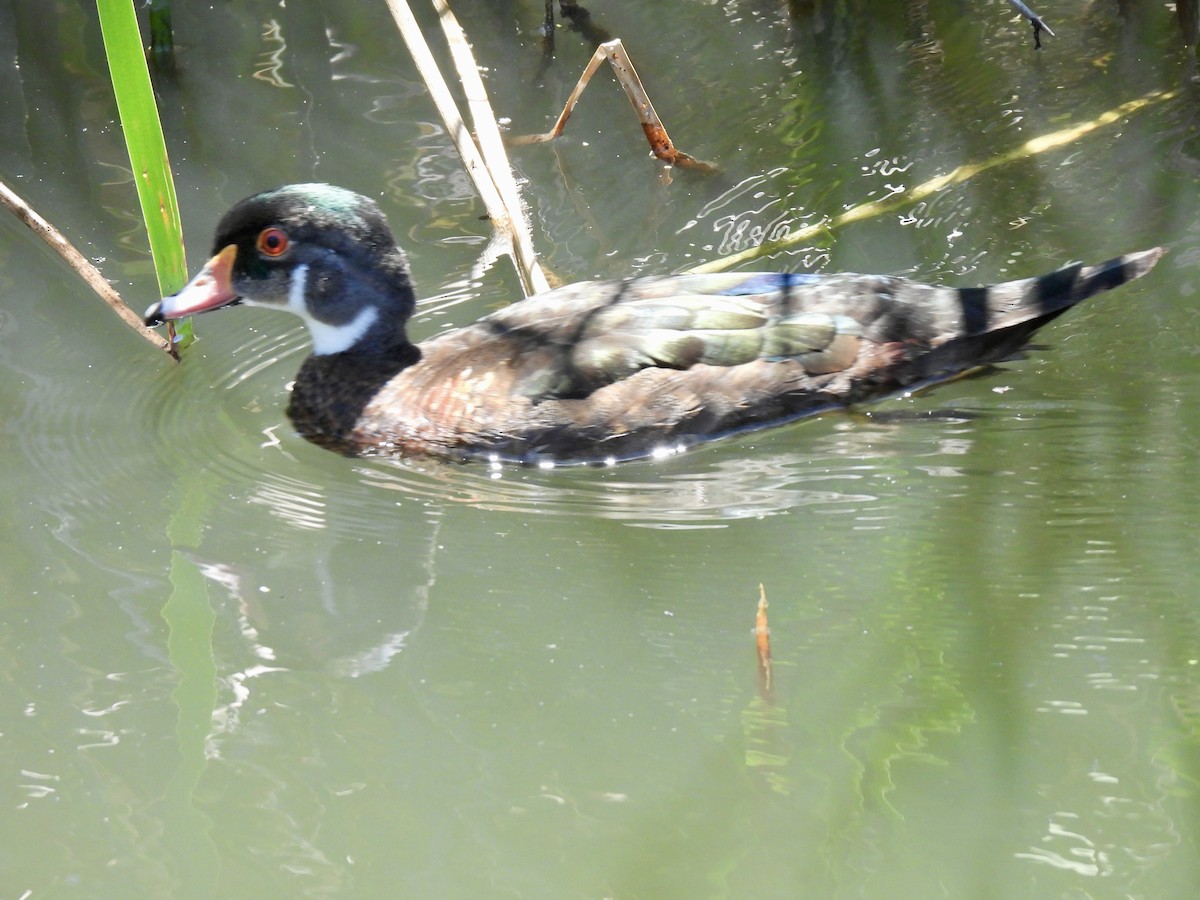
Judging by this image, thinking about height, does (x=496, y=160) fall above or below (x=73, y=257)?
below

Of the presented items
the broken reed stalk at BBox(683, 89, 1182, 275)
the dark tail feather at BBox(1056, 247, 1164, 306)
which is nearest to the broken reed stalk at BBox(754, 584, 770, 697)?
the dark tail feather at BBox(1056, 247, 1164, 306)

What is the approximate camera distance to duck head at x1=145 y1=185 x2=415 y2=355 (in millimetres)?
5160

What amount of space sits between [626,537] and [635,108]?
3035 millimetres

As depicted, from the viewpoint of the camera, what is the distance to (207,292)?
5.12 meters

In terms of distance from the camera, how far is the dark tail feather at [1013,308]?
5180mm

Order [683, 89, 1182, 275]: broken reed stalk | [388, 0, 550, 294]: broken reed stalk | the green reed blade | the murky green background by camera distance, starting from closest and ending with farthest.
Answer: the murky green background < the green reed blade < [388, 0, 550, 294]: broken reed stalk < [683, 89, 1182, 275]: broken reed stalk

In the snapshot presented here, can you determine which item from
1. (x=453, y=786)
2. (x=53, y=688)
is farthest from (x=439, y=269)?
(x=453, y=786)

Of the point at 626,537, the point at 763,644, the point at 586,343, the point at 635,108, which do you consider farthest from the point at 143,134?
the point at 635,108

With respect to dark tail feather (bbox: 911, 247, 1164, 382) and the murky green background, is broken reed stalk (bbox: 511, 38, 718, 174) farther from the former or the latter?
dark tail feather (bbox: 911, 247, 1164, 382)

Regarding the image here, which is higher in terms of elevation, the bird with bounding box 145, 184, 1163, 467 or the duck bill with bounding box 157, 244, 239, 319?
the duck bill with bounding box 157, 244, 239, 319

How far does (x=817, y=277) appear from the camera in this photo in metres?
5.40

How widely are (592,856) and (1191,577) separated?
1870 millimetres

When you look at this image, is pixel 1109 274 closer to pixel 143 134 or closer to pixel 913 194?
pixel 913 194

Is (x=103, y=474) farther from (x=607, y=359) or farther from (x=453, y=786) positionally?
(x=453, y=786)
